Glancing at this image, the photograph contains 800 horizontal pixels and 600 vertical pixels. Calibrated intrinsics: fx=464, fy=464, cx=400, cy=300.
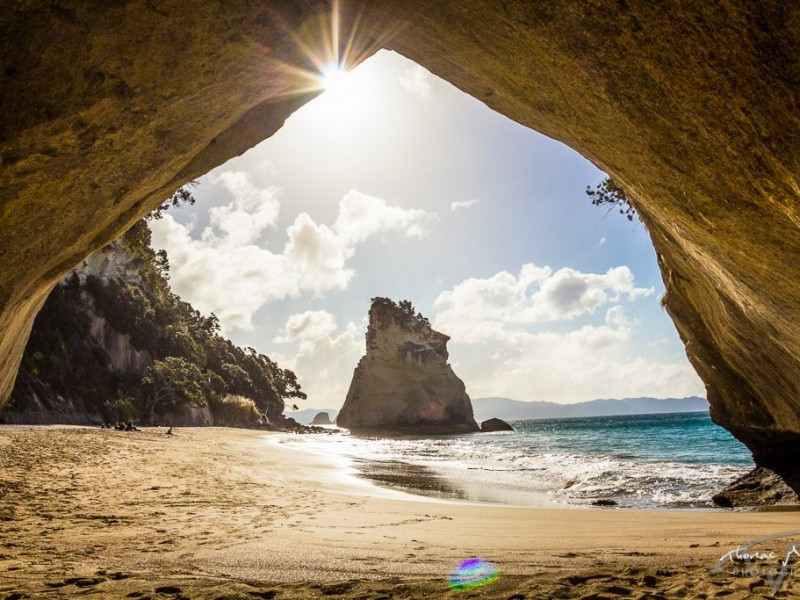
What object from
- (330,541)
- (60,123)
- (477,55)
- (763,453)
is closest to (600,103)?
(477,55)

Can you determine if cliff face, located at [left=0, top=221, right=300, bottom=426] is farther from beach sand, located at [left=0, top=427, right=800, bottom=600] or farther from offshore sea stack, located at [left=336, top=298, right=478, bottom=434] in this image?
beach sand, located at [left=0, top=427, right=800, bottom=600]

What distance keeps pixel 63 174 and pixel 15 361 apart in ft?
20.0

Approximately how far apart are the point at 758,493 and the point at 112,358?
53162mm

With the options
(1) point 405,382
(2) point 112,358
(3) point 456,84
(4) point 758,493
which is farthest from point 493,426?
(3) point 456,84

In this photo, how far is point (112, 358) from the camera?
157ft

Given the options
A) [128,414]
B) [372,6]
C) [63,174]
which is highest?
[372,6]

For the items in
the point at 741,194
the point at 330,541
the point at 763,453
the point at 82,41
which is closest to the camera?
the point at 82,41

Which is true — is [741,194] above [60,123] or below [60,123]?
below

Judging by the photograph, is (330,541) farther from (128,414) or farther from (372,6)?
(128,414)

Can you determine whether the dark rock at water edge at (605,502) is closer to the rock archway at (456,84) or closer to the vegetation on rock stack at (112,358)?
the rock archway at (456,84)

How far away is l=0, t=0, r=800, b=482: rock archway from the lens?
3.30 m

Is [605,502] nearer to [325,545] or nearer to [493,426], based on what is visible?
[325,545]

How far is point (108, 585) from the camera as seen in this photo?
3.74m

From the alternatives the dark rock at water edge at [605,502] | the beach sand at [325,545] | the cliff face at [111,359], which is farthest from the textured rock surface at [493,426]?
the beach sand at [325,545]
